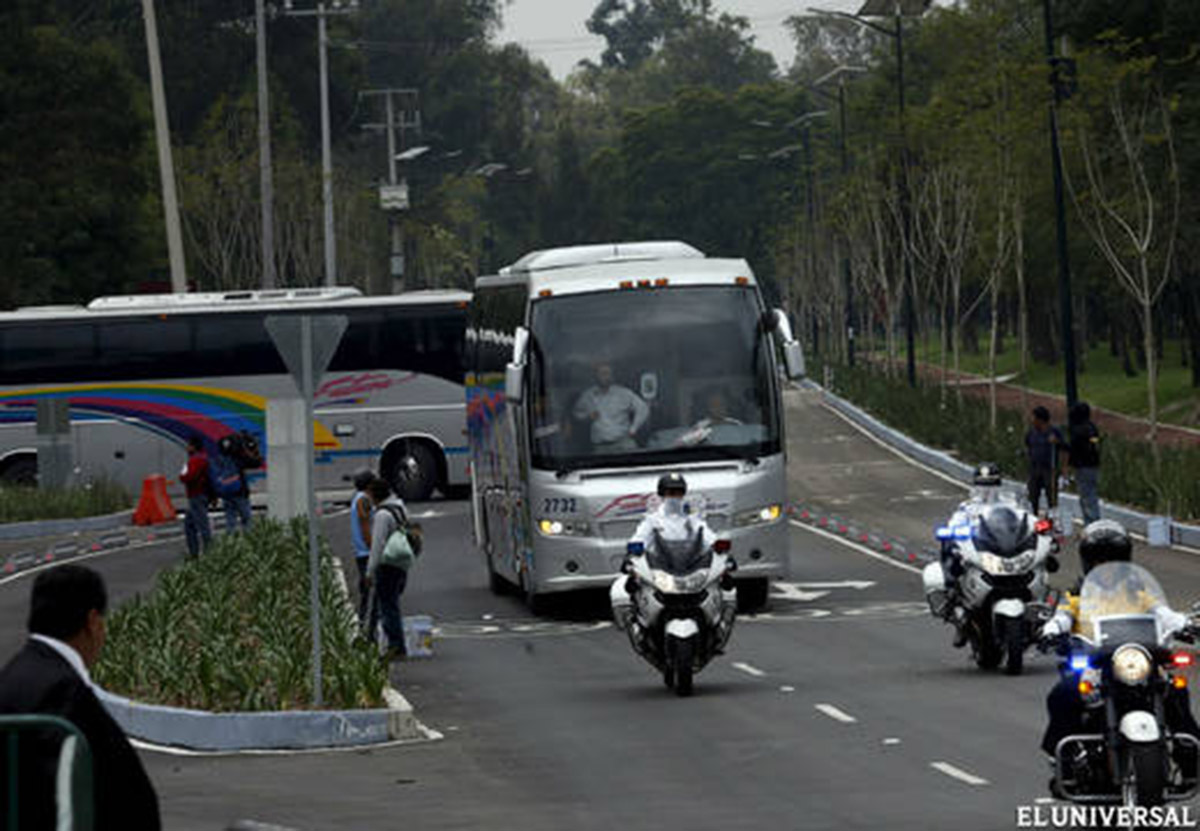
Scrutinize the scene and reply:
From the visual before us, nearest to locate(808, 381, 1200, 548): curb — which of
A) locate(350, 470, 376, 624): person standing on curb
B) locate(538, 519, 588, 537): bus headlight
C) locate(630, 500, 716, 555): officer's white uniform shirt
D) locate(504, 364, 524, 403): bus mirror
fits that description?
locate(538, 519, 588, 537): bus headlight

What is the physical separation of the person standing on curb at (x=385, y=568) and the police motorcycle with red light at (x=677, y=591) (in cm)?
323

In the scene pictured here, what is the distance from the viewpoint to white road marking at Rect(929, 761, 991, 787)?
1384 cm

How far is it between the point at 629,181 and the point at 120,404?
317 feet

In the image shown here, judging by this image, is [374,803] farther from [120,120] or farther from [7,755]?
[120,120]

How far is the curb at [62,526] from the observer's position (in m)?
44.7

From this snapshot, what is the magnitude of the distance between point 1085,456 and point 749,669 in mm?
14726

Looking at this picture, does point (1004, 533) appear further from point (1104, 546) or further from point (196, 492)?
point (196, 492)

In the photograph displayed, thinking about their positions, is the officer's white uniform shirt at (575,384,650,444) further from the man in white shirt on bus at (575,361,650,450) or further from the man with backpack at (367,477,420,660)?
the man with backpack at (367,477,420,660)

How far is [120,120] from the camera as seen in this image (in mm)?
66750

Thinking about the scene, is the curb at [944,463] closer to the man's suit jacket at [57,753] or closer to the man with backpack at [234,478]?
the man with backpack at [234,478]

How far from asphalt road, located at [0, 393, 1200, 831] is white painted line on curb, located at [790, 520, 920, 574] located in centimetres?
448

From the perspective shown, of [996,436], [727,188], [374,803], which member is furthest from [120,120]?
[727,188]

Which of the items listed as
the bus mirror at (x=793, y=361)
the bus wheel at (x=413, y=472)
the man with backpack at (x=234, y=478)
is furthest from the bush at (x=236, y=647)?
the bus wheel at (x=413, y=472)

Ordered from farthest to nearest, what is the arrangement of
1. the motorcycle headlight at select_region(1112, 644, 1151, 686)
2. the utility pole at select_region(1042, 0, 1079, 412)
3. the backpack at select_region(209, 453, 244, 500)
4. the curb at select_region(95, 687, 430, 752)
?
the utility pole at select_region(1042, 0, 1079, 412), the backpack at select_region(209, 453, 244, 500), the curb at select_region(95, 687, 430, 752), the motorcycle headlight at select_region(1112, 644, 1151, 686)
